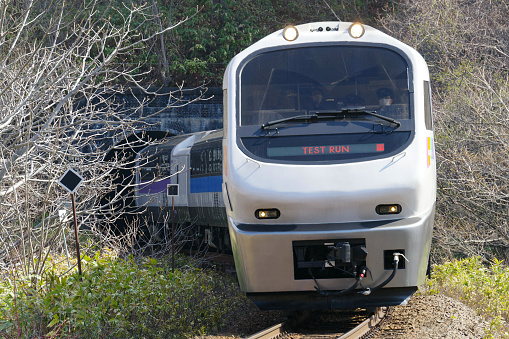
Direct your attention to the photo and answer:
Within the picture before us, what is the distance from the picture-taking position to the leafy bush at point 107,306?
7.93m

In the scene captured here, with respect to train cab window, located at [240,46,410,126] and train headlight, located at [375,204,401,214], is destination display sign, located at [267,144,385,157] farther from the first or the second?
train headlight, located at [375,204,401,214]

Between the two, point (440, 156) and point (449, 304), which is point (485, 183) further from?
point (449, 304)

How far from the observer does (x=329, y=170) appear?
23.0ft

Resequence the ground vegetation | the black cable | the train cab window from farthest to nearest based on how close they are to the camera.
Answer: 1. the ground vegetation
2. the train cab window
3. the black cable

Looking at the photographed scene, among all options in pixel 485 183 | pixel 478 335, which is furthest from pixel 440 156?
pixel 478 335

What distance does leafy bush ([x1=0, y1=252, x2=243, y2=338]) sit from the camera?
7930mm

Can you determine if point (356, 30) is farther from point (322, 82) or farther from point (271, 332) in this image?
point (271, 332)

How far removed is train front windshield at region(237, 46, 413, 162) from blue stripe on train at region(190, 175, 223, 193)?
7.30m

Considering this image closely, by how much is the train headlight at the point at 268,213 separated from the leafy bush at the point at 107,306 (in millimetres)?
2080

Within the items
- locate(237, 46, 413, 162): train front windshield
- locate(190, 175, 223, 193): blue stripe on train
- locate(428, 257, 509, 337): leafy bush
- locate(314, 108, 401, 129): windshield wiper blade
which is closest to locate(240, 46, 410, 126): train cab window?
locate(237, 46, 413, 162): train front windshield

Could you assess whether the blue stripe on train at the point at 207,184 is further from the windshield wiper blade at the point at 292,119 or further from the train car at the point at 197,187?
the windshield wiper blade at the point at 292,119

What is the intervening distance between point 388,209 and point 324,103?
134cm

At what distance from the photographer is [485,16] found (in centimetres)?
2453

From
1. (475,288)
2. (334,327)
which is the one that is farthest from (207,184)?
(334,327)
